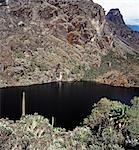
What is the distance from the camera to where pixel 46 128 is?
4931cm

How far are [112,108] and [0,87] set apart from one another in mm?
105007

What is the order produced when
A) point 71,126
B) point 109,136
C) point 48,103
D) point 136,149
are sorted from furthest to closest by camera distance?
point 48,103 → point 71,126 → point 109,136 → point 136,149

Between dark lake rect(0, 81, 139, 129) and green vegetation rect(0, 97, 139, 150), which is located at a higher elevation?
green vegetation rect(0, 97, 139, 150)

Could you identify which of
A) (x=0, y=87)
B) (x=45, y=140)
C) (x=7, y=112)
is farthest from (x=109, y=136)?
(x=0, y=87)

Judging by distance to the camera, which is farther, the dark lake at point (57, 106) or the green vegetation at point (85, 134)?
the dark lake at point (57, 106)

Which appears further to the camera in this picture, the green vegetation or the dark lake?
the dark lake

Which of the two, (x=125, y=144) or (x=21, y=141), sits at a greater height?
(x=21, y=141)

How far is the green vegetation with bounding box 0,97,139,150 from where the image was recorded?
37219 mm

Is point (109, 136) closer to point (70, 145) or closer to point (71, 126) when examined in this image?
point (70, 145)

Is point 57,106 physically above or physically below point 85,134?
below

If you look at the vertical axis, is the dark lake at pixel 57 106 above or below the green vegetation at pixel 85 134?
below

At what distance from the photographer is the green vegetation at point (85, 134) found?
122ft

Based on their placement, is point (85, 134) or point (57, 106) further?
point (57, 106)

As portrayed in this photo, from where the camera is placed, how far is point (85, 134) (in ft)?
189
